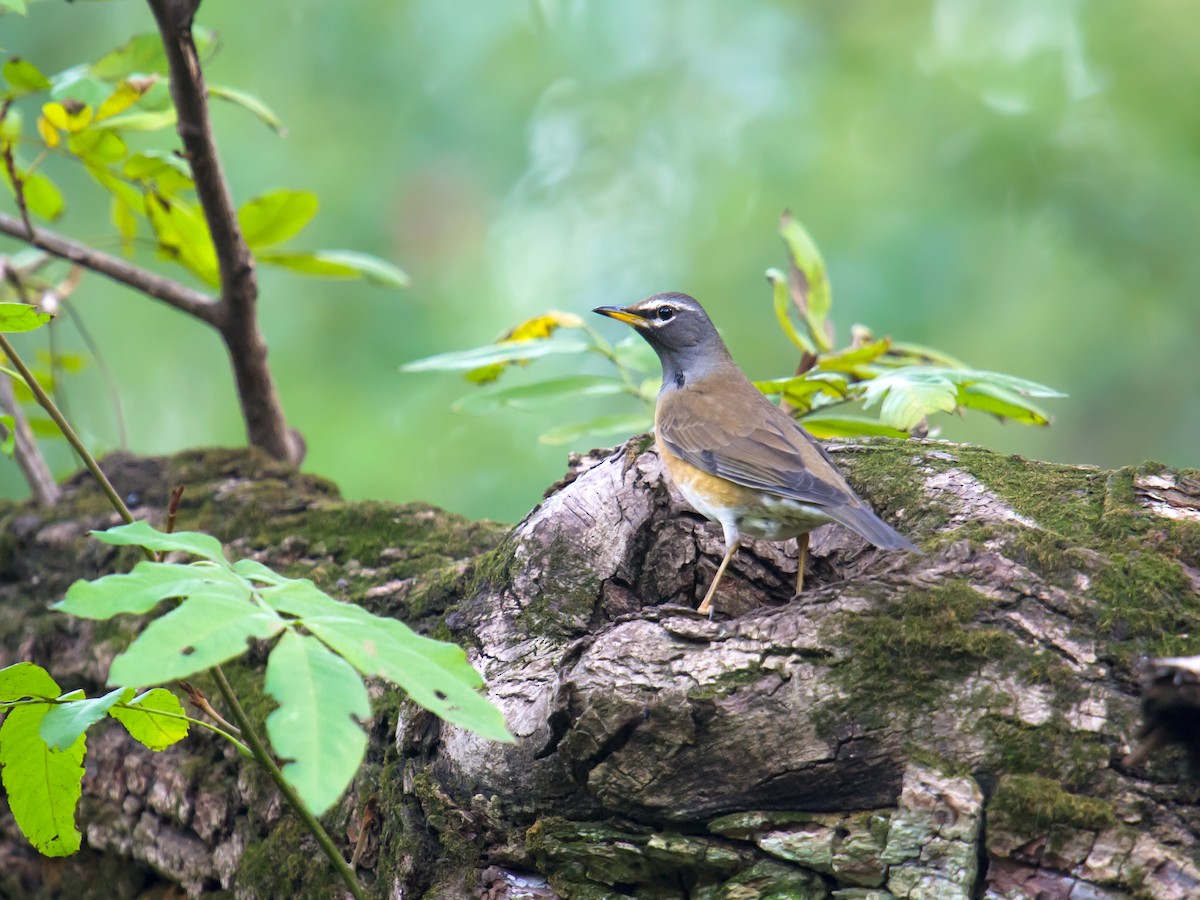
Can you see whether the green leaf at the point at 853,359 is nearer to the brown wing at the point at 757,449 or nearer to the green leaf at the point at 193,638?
the brown wing at the point at 757,449

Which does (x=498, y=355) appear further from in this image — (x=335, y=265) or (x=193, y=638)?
(x=193, y=638)

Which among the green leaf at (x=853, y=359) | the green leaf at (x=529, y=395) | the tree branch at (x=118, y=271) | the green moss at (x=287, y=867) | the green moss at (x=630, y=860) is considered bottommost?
the green moss at (x=287, y=867)

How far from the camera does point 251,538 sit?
4277 millimetres

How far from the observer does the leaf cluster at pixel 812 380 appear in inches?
135

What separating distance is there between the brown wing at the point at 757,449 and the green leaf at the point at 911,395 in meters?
0.27

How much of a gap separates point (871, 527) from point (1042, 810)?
2.94ft

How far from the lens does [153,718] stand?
8.46 feet

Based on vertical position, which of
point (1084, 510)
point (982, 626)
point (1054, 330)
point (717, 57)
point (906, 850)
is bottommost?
point (906, 850)

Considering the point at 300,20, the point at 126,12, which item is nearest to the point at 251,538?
the point at 300,20

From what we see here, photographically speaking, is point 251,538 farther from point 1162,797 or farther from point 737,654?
point 1162,797

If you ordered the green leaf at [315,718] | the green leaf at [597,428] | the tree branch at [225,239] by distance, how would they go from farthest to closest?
1. the green leaf at [597,428]
2. the tree branch at [225,239]
3. the green leaf at [315,718]

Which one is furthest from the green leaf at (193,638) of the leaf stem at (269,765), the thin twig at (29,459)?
the thin twig at (29,459)

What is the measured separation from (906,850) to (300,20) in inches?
313

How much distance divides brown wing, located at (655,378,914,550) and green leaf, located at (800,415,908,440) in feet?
0.71
